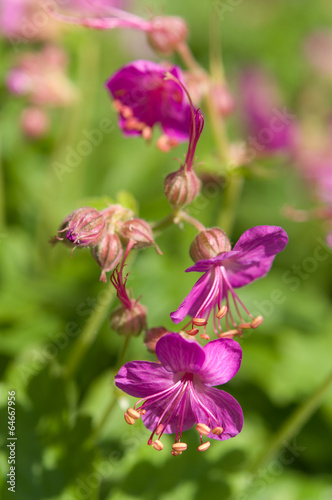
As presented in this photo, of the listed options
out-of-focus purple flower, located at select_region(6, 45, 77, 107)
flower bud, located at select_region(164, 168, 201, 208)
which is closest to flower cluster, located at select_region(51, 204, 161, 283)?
flower bud, located at select_region(164, 168, 201, 208)

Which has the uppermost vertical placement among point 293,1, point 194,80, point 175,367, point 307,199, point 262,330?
point 293,1

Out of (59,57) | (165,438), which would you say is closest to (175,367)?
(165,438)

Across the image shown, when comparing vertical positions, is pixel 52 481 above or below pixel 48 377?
below

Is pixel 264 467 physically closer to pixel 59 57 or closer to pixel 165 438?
pixel 165 438

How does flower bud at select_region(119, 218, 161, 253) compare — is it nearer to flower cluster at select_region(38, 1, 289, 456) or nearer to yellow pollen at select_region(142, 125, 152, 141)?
flower cluster at select_region(38, 1, 289, 456)

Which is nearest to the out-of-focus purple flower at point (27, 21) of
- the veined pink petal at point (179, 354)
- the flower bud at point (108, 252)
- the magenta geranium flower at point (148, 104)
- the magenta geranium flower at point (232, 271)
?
the magenta geranium flower at point (148, 104)

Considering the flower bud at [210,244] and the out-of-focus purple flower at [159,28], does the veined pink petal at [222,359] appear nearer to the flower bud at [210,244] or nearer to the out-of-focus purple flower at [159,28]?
the flower bud at [210,244]
